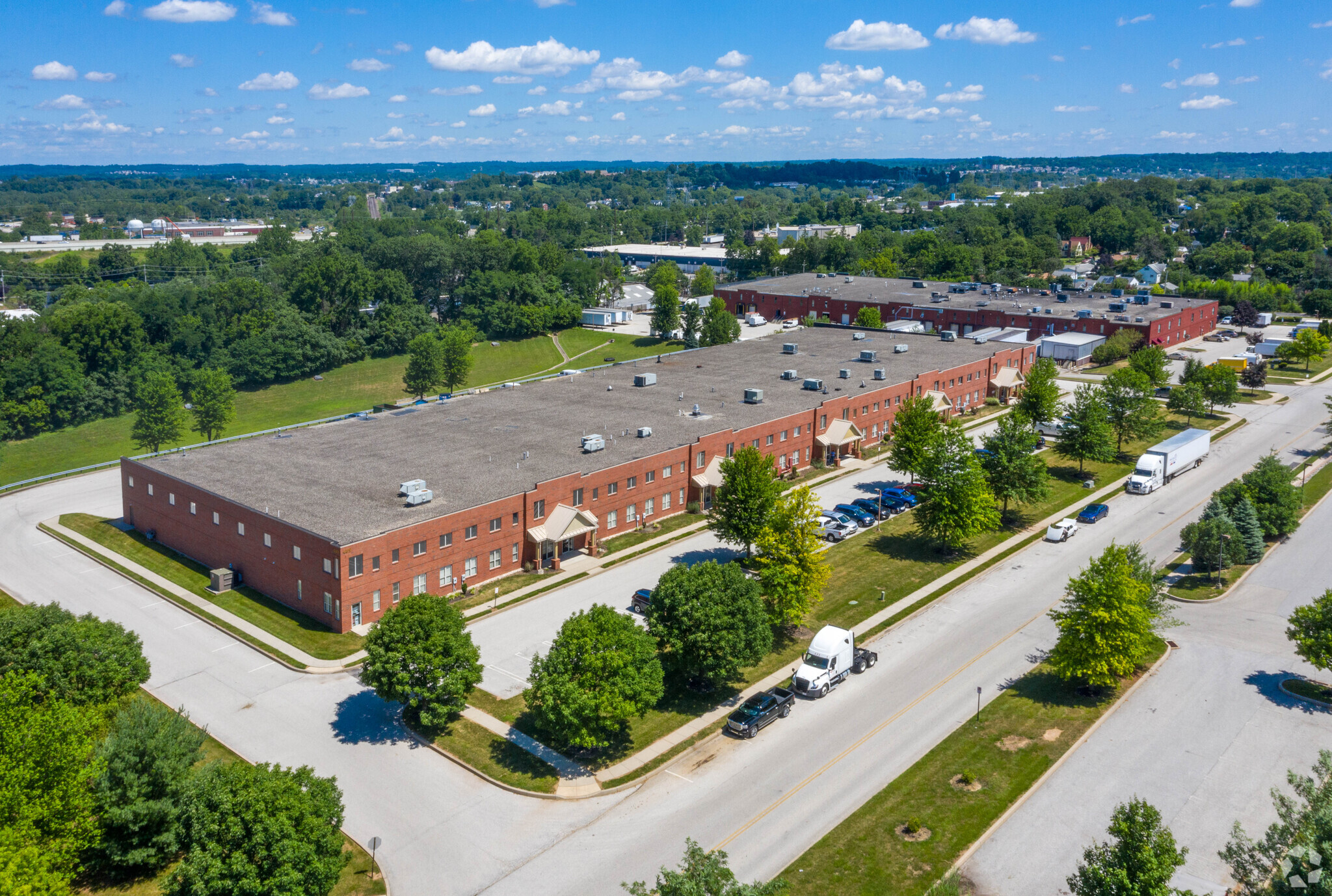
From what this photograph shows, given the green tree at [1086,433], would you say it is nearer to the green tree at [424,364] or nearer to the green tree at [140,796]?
the green tree at [140,796]

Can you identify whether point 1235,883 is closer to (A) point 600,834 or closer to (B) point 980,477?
(A) point 600,834

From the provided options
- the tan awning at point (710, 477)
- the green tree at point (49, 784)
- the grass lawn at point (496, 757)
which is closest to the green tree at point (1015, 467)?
the tan awning at point (710, 477)

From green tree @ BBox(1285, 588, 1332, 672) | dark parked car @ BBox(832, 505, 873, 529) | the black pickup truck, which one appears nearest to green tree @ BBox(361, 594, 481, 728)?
the black pickup truck

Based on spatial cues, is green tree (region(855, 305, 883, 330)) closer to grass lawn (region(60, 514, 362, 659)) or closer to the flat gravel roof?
the flat gravel roof

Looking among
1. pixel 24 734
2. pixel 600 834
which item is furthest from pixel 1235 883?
pixel 24 734

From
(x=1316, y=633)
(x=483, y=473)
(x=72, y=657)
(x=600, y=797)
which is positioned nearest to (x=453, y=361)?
(x=483, y=473)

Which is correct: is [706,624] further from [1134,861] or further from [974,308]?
[974,308]
